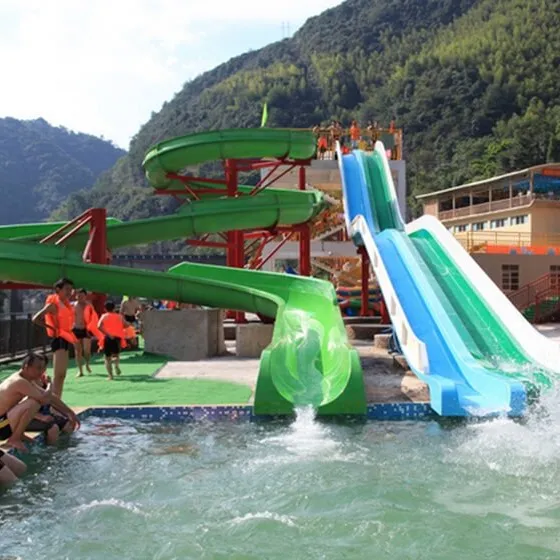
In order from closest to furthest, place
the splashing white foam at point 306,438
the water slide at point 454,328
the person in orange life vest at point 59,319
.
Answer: the splashing white foam at point 306,438 < the water slide at point 454,328 < the person in orange life vest at point 59,319

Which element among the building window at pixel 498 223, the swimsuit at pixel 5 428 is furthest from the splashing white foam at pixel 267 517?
the building window at pixel 498 223

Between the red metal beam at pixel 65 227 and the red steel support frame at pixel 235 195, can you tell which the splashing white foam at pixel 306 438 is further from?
the red steel support frame at pixel 235 195

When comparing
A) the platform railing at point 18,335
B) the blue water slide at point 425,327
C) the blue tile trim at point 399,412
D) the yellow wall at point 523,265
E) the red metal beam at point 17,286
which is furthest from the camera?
the yellow wall at point 523,265

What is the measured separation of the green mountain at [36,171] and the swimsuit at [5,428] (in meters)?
144

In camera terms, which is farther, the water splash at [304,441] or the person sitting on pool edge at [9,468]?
the water splash at [304,441]

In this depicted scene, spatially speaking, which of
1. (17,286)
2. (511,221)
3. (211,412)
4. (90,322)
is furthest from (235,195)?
(511,221)

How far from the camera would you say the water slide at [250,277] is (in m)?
8.21

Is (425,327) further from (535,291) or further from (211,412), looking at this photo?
(535,291)

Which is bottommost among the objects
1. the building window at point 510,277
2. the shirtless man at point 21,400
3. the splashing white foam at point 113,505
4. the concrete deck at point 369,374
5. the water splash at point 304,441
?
the splashing white foam at point 113,505

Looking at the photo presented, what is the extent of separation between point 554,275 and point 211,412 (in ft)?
60.1

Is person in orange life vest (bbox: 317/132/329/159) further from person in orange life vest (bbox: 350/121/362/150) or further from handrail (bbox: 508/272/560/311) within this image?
handrail (bbox: 508/272/560/311)

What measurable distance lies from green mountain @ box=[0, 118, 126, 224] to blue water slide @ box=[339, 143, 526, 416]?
137792 millimetres

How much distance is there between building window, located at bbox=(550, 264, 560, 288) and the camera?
2345 cm

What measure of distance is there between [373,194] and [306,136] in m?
2.23
